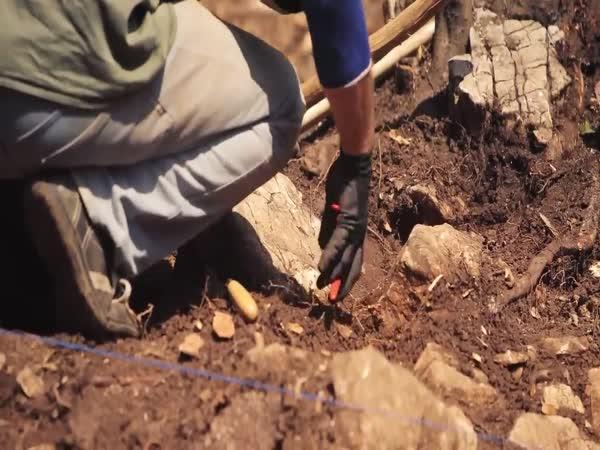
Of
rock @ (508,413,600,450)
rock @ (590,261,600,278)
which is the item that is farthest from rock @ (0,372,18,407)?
rock @ (590,261,600,278)

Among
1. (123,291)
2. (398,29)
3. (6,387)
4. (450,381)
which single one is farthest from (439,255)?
(6,387)

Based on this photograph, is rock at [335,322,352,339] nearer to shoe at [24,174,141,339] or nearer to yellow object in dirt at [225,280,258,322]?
yellow object in dirt at [225,280,258,322]

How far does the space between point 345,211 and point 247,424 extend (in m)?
0.54

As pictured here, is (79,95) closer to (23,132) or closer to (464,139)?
(23,132)

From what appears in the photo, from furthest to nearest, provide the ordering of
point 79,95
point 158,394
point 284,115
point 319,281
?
point 319,281, point 284,115, point 158,394, point 79,95

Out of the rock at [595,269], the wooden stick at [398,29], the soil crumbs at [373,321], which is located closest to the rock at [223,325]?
the soil crumbs at [373,321]

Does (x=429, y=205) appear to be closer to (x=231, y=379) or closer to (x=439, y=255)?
(x=439, y=255)

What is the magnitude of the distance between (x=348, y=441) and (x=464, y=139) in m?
1.44

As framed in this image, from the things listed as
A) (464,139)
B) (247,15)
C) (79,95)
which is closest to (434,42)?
(464,139)

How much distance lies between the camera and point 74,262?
1327mm

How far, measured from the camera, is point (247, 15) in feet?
8.45

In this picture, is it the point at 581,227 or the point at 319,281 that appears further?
the point at 581,227

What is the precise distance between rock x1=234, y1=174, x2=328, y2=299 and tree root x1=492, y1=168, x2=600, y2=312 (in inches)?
22.9

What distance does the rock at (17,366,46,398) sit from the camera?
1313 millimetres
